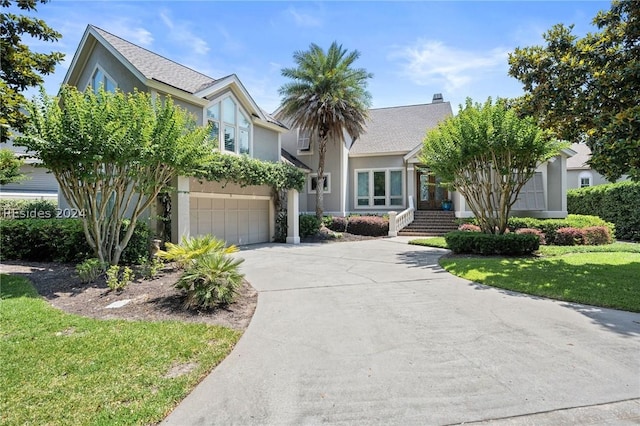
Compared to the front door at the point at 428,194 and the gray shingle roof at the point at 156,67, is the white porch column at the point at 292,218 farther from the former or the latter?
the front door at the point at 428,194

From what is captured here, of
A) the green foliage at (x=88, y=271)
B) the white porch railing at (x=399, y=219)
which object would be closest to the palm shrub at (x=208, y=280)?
the green foliage at (x=88, y=271)

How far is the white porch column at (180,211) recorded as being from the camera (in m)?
11.6

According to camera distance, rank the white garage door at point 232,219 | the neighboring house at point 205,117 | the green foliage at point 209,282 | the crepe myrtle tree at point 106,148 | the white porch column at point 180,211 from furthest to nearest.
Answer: the white garage door at point 232,219, the neighboring house at point 205,117, the white porch column at point 180,211, the crepe myrtle tree at point 106,148, the green foliage at point 209,282

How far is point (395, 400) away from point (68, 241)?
10.3 m

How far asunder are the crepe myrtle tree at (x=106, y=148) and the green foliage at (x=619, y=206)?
790 inches

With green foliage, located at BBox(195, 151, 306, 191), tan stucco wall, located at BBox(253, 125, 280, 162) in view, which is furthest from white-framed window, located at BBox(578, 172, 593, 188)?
tan stucco wall, located at BBox(253, 125, 280, 162)

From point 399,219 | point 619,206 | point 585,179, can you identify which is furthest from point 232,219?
point 585,179

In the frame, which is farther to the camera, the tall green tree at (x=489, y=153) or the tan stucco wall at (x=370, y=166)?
the tan stucco wall at (x=370, y=166)

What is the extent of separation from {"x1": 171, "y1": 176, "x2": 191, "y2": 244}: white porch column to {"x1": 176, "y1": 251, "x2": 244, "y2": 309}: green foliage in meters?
5.64

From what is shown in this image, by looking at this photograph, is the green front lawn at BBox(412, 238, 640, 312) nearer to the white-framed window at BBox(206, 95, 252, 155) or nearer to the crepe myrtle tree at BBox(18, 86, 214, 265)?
the crepe myrtle tree at BBox(18, 86, 214, 265)

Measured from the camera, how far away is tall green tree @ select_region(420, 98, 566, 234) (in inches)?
441

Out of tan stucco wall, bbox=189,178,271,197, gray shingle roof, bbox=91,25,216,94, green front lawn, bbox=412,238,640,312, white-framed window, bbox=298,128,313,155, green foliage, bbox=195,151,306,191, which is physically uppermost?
A: gray shingle roof, bbox=91,25,216,94

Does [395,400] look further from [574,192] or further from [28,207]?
[574,192]

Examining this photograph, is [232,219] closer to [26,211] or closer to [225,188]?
[225,188]
